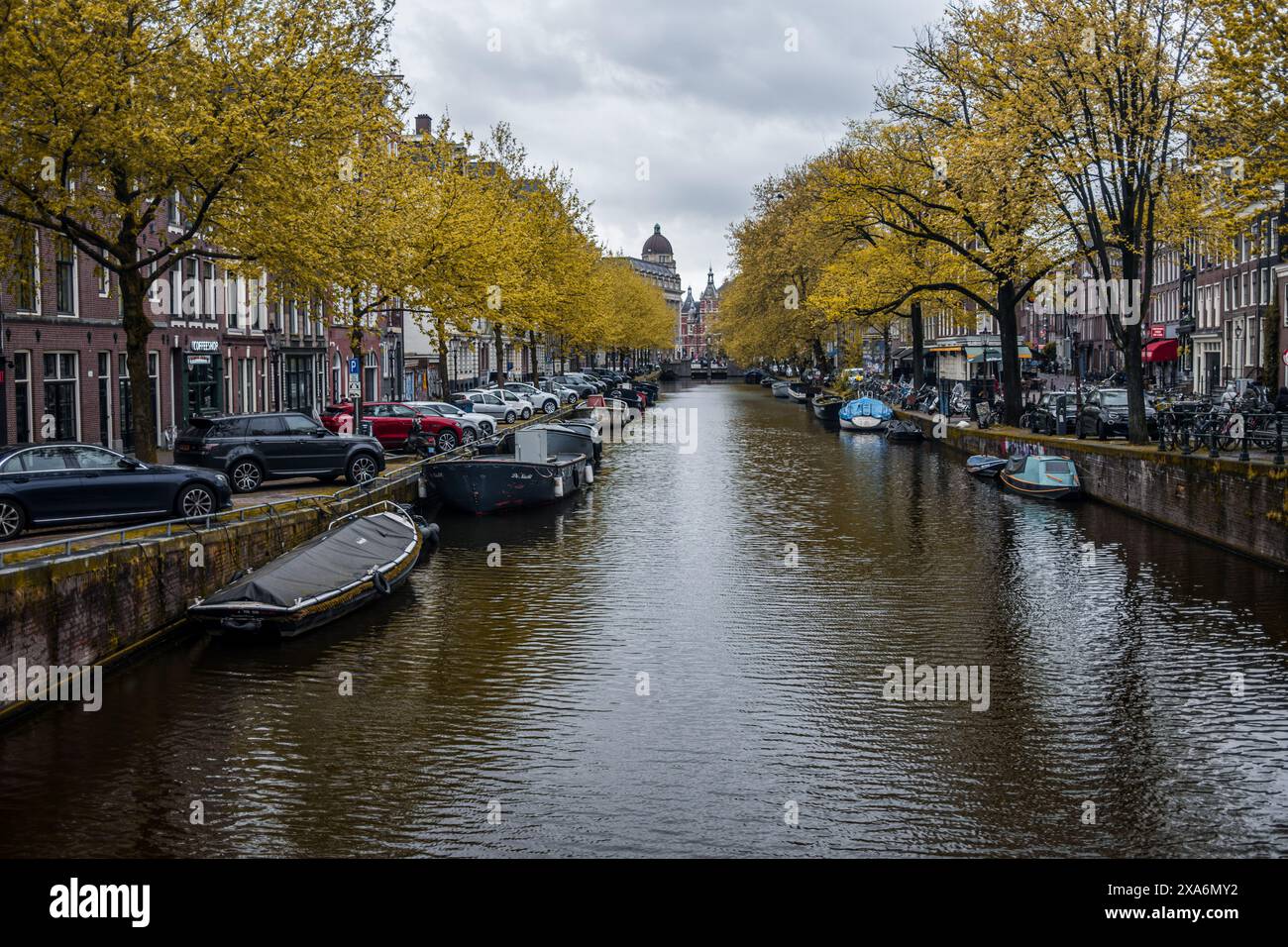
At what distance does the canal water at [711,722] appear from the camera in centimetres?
1230

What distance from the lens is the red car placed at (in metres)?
41.5

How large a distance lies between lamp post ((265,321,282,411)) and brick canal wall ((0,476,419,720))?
31408 mm

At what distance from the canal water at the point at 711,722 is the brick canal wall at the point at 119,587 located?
637mm

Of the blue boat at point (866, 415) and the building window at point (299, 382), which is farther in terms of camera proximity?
the blue boat at point (866, 415)

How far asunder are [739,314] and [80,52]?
73793 mm

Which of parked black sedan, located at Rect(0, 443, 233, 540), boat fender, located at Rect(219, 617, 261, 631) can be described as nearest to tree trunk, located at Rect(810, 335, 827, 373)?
parked black sedan, located at Rect(0, 443, 233, 540)

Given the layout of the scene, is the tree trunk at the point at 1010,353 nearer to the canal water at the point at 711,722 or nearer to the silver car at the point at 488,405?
the canal water at the point at 711,722

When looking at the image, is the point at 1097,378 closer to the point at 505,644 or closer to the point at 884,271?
the point at 884,271

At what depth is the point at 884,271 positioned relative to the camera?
163 feet

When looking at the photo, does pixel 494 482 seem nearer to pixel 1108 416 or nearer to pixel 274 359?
pixel 1108 416

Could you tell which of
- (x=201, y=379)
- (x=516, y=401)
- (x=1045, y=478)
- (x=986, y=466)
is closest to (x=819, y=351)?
(x=516, y=401)

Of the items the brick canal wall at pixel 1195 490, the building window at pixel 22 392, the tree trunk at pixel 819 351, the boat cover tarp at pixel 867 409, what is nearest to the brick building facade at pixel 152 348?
the building window at pixel 22 392

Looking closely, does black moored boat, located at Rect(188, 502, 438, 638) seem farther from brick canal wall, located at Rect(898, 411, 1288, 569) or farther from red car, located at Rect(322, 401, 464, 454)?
red car, located at Rect(322, 401, 464, 454)

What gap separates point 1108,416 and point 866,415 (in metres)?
24.6
